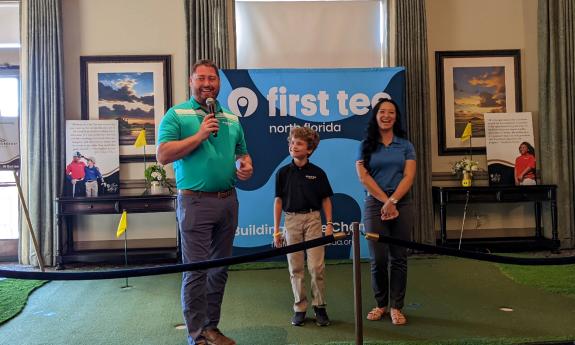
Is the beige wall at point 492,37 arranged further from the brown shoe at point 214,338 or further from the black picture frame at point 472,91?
the brown shoe at point 214,338

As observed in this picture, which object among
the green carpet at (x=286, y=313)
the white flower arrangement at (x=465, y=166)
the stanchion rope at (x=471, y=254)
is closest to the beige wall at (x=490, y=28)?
the white flower arrangement at (x=465, y=166)

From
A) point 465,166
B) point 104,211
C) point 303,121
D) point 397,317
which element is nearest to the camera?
point 397,317

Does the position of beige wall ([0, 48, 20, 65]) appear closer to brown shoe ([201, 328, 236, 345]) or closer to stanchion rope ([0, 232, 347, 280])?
stanchion rope ([0, 232, 347, 280])

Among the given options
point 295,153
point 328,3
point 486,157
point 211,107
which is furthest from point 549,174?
point 211,107

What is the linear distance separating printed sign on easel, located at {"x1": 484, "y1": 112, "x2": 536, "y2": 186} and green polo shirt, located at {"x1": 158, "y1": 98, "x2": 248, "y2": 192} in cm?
412

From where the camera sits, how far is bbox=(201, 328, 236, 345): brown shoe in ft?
9.19

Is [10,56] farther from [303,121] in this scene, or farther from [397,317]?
[397,317]

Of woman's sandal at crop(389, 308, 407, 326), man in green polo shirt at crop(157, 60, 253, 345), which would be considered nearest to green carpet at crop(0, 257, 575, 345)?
woman's sandal at crop(389, 308, 407, 326)

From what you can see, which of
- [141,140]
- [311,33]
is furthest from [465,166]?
[141,140]

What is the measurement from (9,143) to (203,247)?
4.01m

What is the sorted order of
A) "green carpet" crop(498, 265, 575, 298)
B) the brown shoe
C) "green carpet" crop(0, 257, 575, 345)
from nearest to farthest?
the brown shoe → "green carpet" crop(0, 257, 575, 345) → "green carpet" crop(498, 265, 575, 298)

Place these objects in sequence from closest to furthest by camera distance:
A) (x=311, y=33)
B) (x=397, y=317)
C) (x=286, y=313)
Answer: (x=397, y=317)
(x=286, y=313)
(x=311, y=33)

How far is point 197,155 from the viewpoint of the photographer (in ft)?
8.87

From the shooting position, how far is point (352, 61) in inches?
238
